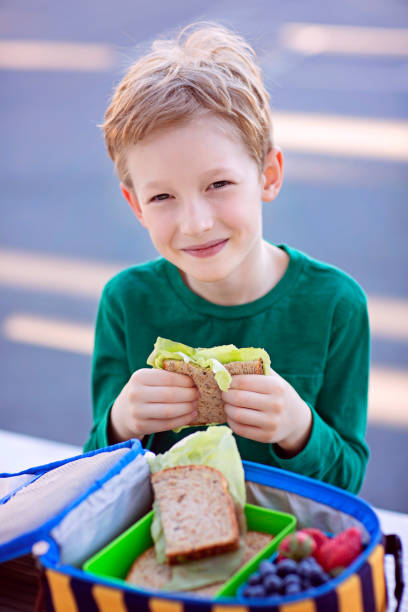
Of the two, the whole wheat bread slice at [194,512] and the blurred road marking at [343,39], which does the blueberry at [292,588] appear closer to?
the whole wheat bread slice at [194,512]

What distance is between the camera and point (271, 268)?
1327 mm

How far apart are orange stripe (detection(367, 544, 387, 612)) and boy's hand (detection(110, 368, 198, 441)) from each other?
42cm

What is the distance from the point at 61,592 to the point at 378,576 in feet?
0.96

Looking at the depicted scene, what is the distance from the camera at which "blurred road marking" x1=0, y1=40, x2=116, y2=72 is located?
4727 millimetres

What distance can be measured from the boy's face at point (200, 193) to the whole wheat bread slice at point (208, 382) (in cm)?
21

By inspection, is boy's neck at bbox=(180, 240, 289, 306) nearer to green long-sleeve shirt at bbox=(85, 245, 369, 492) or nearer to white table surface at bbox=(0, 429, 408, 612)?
green long-sleeve shirt at bbox=(85, 245, 369, 492)

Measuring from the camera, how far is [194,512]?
0.73m

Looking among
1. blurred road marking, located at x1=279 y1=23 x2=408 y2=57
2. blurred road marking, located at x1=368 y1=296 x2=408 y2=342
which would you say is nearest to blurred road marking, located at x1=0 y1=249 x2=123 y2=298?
blurred road marking, located at x1=368 y1=296 x2=408 y2=342

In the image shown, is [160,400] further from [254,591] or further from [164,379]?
[254,591]

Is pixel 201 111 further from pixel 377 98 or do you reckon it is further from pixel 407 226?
pixel 377 98

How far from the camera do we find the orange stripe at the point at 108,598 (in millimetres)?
562

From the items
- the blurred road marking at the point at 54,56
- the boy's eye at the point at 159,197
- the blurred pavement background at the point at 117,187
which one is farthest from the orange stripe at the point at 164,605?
the blurred road marking at the point at 54,56

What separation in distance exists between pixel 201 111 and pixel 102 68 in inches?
156

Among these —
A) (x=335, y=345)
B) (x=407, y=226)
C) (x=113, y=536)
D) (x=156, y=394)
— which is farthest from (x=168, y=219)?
(x=407, y=226)
